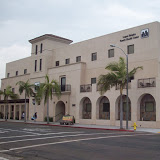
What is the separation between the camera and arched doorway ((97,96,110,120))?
34.7 metres

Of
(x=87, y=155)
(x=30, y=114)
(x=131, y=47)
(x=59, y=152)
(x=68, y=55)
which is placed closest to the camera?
(x=87, y=155)

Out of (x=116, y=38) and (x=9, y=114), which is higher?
(x=116, y=38)

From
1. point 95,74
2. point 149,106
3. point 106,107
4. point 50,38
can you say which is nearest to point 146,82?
point 149,106

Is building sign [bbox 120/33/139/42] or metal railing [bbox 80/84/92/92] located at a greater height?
building sign [bbox 120/33/139/42]

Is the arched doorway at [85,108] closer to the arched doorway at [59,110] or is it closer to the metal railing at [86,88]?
the metal railing at [86,88]

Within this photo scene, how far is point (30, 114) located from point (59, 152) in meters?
36.4

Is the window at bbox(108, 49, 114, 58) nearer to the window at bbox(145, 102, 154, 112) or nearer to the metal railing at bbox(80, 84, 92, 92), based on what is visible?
the metal railing at bbox(80, 84, 92, 92)

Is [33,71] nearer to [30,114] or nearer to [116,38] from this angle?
[30,114]

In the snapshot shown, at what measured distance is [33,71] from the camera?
47.6 m

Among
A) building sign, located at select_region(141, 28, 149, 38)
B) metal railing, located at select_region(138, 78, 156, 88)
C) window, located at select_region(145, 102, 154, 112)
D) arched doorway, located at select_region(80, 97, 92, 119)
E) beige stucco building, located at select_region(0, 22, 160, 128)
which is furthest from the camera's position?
arched doorway, located at select_region(80, 97, 92, 119)

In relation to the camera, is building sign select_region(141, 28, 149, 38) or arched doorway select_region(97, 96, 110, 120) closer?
building sign select_region(141, 28, 149, 38)

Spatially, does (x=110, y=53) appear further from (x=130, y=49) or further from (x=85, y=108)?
Answer: (x=85, y=108)

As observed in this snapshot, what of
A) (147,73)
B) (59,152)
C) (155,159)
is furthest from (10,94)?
(155,159)

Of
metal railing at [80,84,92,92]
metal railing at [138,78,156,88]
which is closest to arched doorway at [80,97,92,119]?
metal railing at [80,84,92,92]
